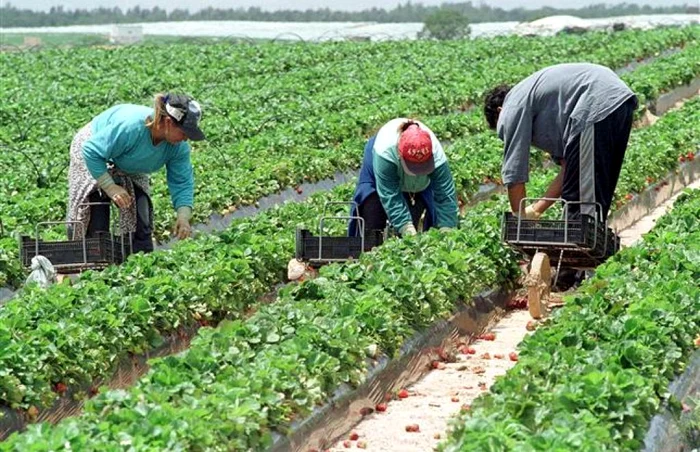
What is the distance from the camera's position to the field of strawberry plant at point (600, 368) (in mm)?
5688

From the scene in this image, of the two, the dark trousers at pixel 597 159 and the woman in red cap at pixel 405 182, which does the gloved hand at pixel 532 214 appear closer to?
the dark trousers at pixel 597 159

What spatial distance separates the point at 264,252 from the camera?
33.5ft

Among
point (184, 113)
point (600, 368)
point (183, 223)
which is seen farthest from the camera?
point (183, 223)

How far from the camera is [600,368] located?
651 cm

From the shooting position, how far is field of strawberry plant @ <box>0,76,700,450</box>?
6062mm

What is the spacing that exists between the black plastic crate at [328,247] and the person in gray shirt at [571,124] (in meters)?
1.10

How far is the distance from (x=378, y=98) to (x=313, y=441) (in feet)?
55.1

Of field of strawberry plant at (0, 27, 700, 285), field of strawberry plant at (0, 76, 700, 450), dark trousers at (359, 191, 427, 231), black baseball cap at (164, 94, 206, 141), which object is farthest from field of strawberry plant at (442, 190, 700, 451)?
field of strawberry plant at (0, 27, 700, 285)

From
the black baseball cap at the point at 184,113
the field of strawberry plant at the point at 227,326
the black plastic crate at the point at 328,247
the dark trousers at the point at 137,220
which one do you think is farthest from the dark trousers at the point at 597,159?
the dark trousers at the point at 137,220

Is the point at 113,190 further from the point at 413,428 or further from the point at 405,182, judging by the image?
the point at 413,428

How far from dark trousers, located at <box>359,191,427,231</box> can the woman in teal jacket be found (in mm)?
1192

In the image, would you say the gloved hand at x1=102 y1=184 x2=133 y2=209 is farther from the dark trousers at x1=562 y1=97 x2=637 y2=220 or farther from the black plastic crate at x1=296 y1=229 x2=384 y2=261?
the dark trousers at x1=562 y1=97 x2=637 y2=220

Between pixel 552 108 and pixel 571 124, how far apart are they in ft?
0.53

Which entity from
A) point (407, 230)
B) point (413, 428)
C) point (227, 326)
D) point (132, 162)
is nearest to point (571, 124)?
point (407, 230)
